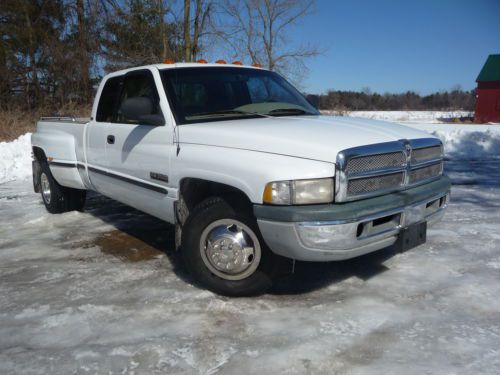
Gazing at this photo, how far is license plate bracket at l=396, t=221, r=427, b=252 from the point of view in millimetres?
3273

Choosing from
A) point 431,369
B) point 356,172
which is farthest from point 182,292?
point 431,369

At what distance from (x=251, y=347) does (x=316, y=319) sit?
589 millimetres

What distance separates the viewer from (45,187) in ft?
21.4

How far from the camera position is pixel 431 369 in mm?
2523

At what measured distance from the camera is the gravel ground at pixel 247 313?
2641 mm

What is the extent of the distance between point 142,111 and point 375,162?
2015mm

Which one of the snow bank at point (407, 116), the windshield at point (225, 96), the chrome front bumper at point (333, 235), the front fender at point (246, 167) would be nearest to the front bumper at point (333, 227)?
the chrome front bumper at point (333, 235)

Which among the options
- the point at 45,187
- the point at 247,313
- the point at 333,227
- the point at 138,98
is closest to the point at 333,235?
the point at 333,227

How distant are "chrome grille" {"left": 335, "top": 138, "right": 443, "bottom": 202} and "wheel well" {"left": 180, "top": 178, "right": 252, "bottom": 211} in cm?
75

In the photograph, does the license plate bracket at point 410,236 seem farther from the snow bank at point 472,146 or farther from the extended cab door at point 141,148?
the snow bank at point 472,146

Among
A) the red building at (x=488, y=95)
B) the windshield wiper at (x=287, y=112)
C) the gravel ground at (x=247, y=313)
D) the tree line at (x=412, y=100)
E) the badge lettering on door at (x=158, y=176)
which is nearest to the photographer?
the gravel ground at (x=247, y=313)

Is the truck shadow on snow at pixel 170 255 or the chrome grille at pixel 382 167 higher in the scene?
the chrome grille at pixel 382 167

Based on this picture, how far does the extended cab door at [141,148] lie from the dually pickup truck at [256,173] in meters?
0.02

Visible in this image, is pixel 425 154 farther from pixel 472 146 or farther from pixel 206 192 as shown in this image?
pixel 472 146
